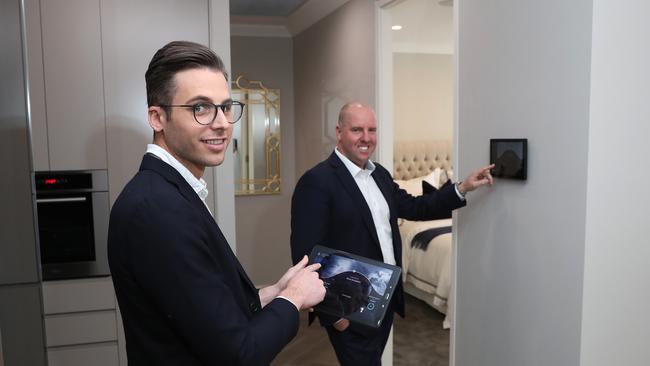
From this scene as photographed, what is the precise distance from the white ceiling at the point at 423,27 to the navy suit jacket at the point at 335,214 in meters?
1.53

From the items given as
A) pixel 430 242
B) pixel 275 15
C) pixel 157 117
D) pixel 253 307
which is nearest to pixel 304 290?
pixel 253 307

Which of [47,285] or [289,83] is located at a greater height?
[289,83]

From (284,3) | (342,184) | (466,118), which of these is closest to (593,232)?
(466,118)

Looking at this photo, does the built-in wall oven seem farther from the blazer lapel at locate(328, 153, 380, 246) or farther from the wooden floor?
the wooden floor

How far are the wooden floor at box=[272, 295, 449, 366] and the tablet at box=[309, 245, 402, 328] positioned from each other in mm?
2301

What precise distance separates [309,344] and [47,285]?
7.00 feet

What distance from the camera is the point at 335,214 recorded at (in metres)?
2.22

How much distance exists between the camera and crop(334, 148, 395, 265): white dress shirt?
233 cm

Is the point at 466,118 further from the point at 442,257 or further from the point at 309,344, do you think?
the point at 309,344

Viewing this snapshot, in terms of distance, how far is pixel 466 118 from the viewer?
2355 mm

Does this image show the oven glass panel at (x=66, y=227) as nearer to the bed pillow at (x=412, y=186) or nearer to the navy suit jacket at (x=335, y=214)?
the navy suit jacket at (x=335, y=214)

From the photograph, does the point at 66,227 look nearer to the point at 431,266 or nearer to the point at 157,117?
the point at 157,117

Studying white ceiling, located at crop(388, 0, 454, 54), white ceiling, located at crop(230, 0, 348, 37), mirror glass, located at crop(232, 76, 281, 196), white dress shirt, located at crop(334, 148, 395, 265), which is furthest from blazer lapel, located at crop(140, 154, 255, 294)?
mirror glass, located at crop(232, 76, 281, 196)

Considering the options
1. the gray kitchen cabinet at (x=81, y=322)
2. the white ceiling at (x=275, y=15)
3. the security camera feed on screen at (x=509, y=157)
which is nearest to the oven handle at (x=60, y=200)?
the gray kitchen cabinet at (x=81, y=322)
